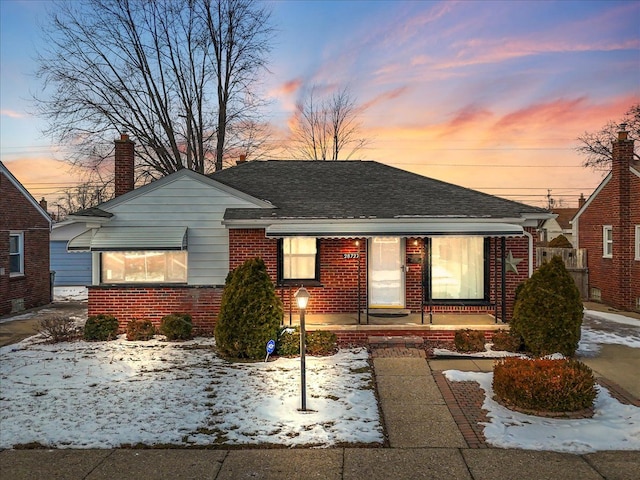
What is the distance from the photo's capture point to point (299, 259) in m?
12.5

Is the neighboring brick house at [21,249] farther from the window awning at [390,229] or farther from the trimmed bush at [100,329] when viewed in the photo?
the window awning at [390,229]

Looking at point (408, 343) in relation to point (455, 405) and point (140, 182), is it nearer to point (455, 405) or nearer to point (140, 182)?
point (455, 405)

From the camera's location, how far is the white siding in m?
12.3

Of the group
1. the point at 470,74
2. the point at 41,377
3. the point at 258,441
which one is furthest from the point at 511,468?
the point at 470,74

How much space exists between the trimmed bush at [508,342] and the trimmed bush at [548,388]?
9.71 ft

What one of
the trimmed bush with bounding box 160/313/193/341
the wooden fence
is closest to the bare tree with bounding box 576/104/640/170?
the wooden fence

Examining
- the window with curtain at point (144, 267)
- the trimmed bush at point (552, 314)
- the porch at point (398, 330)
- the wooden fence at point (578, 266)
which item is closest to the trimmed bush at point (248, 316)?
the porch at point (398, 330)

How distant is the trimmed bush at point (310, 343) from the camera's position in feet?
32.3

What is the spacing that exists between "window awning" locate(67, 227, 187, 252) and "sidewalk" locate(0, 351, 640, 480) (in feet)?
21.7

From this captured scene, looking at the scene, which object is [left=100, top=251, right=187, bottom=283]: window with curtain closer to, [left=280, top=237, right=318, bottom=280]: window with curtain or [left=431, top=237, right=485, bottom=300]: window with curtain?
[left=280, top=237, right=318, bottom=280]: window with curtain

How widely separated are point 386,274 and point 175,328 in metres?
5.55

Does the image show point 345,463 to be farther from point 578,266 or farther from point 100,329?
point 578,266

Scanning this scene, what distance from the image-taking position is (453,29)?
14.3 metres

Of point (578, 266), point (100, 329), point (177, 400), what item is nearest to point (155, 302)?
point (100, 329)
